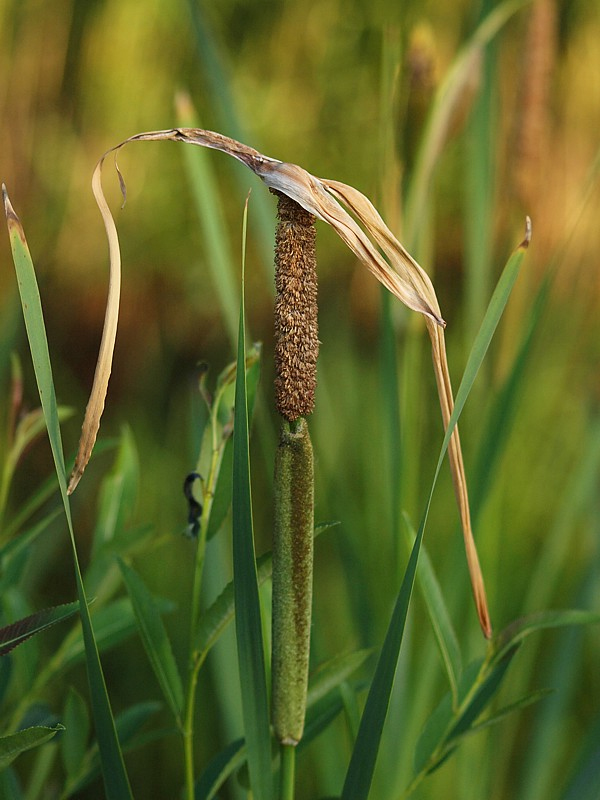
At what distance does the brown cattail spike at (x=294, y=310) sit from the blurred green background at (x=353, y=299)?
80mm

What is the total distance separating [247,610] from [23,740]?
0.05 metres

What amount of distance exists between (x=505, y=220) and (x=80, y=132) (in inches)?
21.5

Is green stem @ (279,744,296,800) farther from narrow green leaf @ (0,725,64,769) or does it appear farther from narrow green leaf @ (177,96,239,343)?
narrow green leaf @ (177,96,239,343)

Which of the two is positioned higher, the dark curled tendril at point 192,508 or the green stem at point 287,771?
the dark curled tendril at point 192,508

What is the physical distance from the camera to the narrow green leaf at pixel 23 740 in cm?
16

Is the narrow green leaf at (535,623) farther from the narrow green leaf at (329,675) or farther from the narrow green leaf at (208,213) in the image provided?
the narrow green leaf at (208,213)

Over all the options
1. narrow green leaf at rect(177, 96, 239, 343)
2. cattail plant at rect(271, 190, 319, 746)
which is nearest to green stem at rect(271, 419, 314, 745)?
cattail plant at rect(271, 190, 319, 746)

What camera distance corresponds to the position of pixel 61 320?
850mm

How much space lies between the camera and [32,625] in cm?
17

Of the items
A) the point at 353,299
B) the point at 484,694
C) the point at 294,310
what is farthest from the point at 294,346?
the point at 353,299

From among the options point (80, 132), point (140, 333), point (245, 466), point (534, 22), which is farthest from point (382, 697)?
point (80, 132)

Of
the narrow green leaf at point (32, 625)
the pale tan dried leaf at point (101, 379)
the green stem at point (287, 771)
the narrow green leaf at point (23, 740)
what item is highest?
the pale tan dried leaf at point (101, 379)

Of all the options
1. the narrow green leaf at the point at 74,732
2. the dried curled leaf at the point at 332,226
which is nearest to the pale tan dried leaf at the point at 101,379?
the dried curled leaf at the point at 332,226

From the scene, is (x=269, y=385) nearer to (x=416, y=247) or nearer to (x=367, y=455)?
(x=367, y=455)
